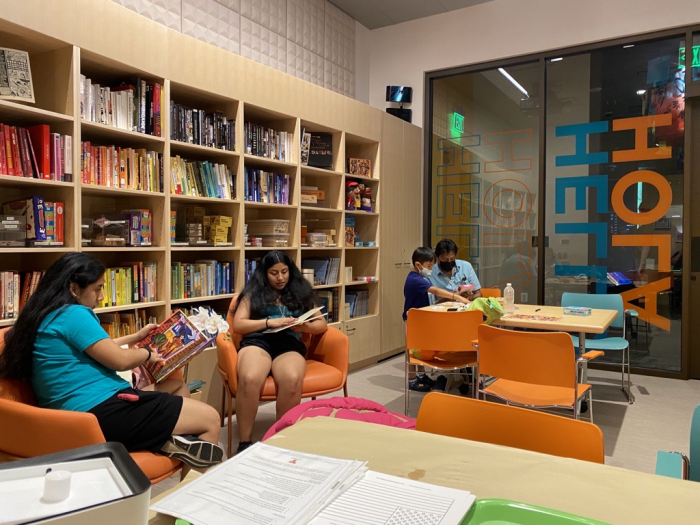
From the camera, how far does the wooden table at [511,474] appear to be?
963 millimetres

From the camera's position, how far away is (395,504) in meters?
0.92

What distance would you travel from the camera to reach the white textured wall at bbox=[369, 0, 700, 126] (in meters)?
5.06

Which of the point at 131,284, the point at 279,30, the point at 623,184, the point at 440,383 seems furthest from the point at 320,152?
the point at 623,184

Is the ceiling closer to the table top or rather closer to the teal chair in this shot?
the table top

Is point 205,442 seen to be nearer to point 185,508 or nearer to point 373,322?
point 185,508

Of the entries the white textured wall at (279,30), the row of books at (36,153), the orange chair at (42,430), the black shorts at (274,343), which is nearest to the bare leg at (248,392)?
the black shorts at (274,343)

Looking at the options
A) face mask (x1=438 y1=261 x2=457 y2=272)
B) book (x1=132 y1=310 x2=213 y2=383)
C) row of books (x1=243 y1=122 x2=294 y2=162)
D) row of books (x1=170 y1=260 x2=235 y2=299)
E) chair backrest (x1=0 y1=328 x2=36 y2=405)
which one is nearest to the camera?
chair backrest (x1=0 y1=328 x2=36 y2=405)

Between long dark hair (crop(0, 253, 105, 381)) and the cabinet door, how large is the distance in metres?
3.16

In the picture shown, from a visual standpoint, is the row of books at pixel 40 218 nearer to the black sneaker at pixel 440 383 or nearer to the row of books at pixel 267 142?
the row of books at pixel 267 142

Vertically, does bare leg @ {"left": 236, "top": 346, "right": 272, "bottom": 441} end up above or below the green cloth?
below

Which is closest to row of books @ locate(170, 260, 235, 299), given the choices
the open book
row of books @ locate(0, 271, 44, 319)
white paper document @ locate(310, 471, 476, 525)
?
the open book

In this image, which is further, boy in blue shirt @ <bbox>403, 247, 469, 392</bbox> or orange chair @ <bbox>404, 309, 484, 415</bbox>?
boy in blue shirt @ <bbox>403, 247, 469, 392</bbox>

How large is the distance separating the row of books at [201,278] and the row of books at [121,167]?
0.60m

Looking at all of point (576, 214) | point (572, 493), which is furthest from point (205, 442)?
point (576, 214)
